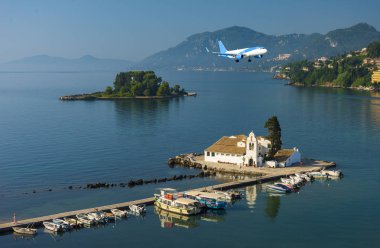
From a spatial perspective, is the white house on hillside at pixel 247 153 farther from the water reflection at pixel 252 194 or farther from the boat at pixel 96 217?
the boat at pixel 96 217

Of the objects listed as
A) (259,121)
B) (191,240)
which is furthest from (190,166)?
(259,121)

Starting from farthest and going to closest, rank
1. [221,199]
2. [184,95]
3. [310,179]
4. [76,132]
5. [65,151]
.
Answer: [184,95], [76,132], [65,151], [310,179], [221,199]

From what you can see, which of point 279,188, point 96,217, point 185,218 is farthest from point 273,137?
point 96,217

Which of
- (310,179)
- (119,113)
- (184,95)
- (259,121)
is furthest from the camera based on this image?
(184,95)

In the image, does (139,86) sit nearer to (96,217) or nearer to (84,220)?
(96,217)

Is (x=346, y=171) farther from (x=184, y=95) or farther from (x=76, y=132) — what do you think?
(x=184, y=95)

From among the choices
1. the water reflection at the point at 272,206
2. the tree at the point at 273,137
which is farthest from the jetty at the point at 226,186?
the water reflection at the point at 272,206
